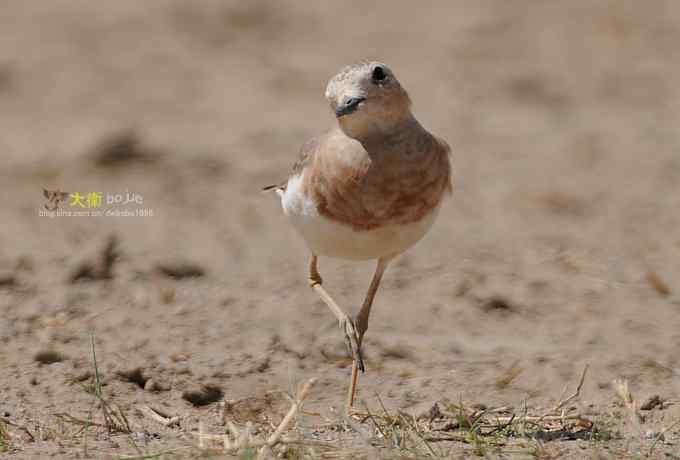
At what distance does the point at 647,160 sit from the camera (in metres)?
9.43

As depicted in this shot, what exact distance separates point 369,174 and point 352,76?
42cm

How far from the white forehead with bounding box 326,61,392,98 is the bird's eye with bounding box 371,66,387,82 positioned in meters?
0.02

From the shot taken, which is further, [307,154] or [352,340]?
[352,340]

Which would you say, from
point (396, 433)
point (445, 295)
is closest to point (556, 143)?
point (445, 295)

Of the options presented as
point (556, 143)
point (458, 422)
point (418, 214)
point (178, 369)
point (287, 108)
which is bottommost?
point (458, 422)

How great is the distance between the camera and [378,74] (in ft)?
16.2

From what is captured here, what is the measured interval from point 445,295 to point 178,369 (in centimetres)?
174

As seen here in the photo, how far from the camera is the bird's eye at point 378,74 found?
16.2 ft

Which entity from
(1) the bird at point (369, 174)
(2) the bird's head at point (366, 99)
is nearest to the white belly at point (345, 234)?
(1) the bird at point (369, 174)

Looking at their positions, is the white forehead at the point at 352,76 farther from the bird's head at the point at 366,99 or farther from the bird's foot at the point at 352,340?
the bird's foot at the point at 352,340

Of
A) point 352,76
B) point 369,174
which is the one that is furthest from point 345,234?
point 352,76

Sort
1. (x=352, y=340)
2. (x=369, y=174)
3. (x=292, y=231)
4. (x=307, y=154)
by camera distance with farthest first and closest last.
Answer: (x=292, y=231) → (x=352, y=340) → (x=307, y=154) → (x=369, y=174)

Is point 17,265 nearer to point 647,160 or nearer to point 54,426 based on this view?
point 54,426

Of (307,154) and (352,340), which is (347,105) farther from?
(352,340)
